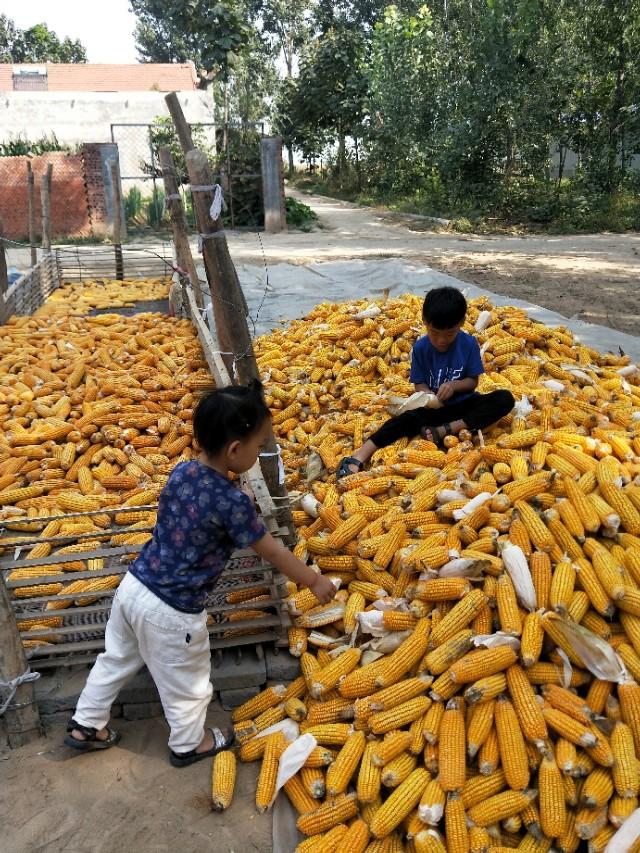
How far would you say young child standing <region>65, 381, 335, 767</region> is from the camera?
2254 millimetres

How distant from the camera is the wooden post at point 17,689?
249 centimetres

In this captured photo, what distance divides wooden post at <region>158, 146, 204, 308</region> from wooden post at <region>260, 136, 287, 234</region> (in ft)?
32.2

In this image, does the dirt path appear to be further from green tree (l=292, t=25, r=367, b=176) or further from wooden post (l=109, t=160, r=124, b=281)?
green tree (l=292, t=25, r=367, b=176)

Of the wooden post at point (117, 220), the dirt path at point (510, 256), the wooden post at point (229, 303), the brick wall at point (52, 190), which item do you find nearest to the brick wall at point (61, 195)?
the brick wall at point (52, 190)

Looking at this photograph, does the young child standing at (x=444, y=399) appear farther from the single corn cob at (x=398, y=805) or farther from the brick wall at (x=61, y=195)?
the brick wall at (x=61, y=195)

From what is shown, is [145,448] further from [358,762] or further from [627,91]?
[627,91]

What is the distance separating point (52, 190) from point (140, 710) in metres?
19.0

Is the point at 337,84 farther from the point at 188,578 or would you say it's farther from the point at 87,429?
the point at 188,578

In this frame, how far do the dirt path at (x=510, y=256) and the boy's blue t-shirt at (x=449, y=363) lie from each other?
254 cm

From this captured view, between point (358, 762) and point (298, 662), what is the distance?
58cm

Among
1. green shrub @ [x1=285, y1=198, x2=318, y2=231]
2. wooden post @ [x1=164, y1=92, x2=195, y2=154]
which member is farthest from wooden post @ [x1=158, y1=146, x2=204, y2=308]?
green shrub @ [x1=285, y1=198, x2=318, y2=231]

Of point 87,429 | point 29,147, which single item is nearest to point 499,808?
point 87,429

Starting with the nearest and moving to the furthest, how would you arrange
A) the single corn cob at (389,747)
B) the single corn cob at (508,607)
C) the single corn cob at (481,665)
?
the single corn cob at (389,747)
the single corn cob at (481,665)
the single corn cob at (508,607)

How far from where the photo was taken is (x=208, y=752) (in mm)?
2518
